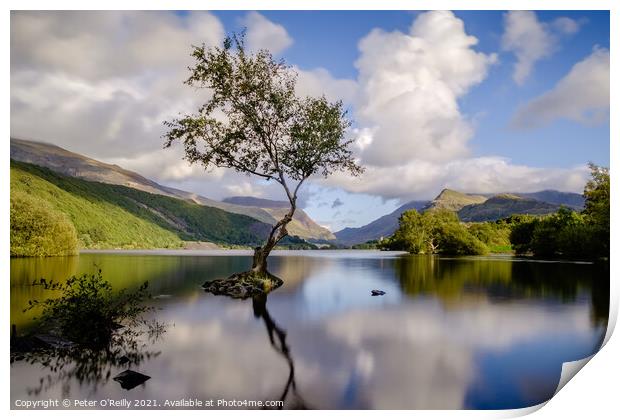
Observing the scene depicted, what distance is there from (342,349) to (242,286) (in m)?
8.94

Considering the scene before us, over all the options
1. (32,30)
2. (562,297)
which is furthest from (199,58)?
(562,297)

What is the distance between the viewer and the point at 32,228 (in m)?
10.9

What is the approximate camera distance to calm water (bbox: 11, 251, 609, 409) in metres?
6.89

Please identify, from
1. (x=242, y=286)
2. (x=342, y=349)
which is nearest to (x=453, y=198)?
(x=242, y=286)

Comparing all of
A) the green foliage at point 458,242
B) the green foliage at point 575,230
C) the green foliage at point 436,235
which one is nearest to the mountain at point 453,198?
the green foliage at point 575,230

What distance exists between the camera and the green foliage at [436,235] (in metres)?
63.2

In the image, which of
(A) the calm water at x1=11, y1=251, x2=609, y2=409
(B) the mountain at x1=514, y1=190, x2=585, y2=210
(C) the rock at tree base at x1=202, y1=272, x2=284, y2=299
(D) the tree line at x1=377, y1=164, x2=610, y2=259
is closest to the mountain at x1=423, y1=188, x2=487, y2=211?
(B) the mountain at x1=514, y1=190, x2=585, y2=210

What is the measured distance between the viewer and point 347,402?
6488mm

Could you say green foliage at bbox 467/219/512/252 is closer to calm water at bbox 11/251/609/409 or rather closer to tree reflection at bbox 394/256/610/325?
tree reflection at bbox 394/256/610/325

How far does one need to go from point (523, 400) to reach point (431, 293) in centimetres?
1108

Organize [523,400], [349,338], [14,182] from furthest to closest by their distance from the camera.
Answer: [14,182] → [349,338] → [523,400]

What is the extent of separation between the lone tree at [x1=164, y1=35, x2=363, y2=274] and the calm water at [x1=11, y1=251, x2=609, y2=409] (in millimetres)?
5564

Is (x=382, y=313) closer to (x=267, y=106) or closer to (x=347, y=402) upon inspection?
(x=347, y=402)
